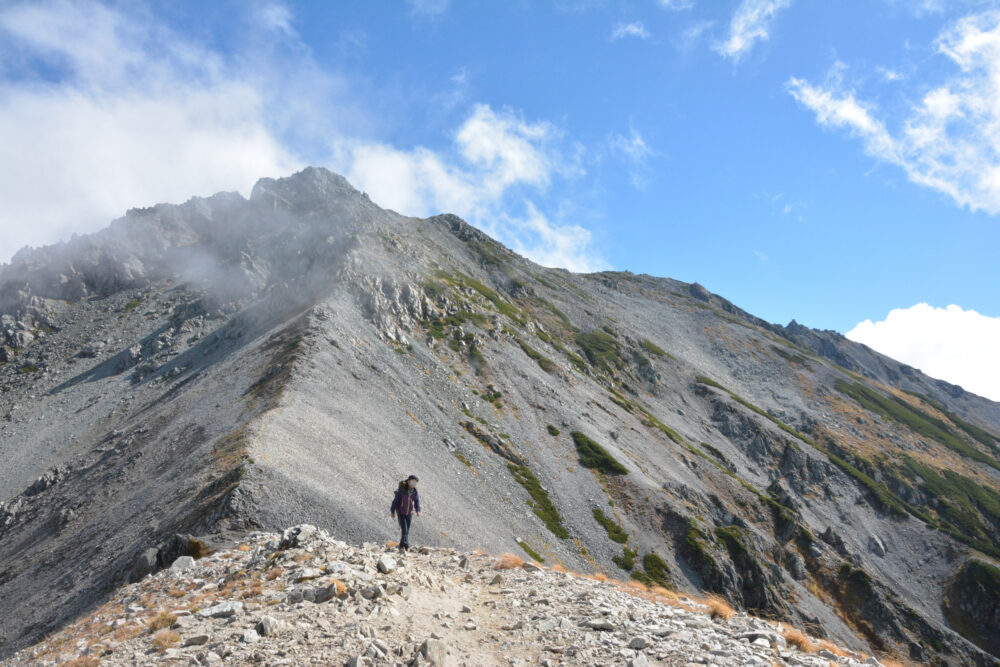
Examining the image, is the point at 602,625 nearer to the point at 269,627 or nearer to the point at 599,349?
the point at 269,627

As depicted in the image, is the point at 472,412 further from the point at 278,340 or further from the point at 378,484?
the point at 378,484

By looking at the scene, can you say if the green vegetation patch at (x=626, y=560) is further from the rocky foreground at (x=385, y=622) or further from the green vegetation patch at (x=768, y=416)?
the green vegetation patch at (x=768, y=416)

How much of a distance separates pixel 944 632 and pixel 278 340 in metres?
106

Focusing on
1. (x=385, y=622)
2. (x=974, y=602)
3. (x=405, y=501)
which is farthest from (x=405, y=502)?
(x=974, y=602)

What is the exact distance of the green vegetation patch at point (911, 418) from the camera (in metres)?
165

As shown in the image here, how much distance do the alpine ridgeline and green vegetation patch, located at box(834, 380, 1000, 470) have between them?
2.32 m

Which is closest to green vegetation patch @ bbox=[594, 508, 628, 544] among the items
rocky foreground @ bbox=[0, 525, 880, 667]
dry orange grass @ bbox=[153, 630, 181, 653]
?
rocky foreground @ bbox=[0, 525, 880, 667]

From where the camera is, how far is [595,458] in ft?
246

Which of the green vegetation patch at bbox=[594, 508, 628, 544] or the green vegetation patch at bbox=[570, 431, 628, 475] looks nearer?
the green vegetation patch at bbox=[594, 508, 628, 544]

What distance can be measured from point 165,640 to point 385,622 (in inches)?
196

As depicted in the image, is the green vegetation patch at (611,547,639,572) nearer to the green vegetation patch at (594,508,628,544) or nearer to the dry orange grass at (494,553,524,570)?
the green vegetation patch at (594,508,628,544)

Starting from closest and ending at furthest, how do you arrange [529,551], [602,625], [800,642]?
[602,625] < [800,642] < [529,551]

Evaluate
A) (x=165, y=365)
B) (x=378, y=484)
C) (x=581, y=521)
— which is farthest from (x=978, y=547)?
(x=165, y=365)

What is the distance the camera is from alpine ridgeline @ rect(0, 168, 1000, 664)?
123 feet
